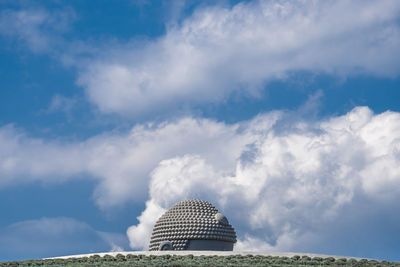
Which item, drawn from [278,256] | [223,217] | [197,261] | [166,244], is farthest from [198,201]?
[197,261]

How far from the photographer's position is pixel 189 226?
185 ft

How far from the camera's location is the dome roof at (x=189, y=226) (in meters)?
56.2

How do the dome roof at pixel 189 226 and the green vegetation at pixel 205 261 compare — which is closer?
the green vegetation at pixel 205 261

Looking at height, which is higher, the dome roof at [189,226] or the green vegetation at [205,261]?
the dome roof at [189,226]

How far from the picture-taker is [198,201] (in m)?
61.5

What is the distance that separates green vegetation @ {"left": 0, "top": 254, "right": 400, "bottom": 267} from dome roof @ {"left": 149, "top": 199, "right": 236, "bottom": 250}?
14282 mm

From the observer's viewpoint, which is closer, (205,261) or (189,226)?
(205,261)

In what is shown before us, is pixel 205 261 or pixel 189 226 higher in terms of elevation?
pixel 189 226

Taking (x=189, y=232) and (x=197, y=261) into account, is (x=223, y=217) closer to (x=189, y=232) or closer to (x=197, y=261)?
(x=189, y=232)

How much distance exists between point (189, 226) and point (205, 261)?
19.6 m

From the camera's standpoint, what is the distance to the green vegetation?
36047 millimetres

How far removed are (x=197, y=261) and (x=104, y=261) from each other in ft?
26.0

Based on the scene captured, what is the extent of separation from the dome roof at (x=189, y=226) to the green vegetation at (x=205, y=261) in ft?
46.9

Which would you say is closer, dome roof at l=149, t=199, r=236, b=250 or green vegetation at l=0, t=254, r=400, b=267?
green vegetation at l=0, t=254, r=400, b=267
